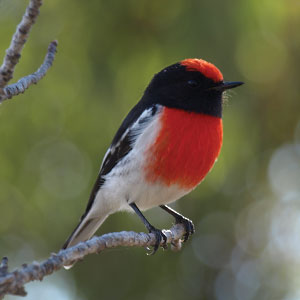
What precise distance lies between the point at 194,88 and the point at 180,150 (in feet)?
1.74

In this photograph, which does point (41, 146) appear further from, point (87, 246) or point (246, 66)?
point (87, 246)

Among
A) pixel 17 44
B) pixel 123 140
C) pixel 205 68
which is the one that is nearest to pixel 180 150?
pixel 123 140

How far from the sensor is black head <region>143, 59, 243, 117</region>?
388 cm

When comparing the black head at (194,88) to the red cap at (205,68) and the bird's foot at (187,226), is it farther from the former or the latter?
the bird's foot at (187,226)

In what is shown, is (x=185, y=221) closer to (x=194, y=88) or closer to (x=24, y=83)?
(x=194, y=88)

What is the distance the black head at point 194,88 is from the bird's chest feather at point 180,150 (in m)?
0.11

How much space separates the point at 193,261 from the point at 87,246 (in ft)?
8.75

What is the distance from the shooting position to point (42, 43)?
4336mm

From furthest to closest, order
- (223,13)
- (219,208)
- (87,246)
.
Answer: (219,208), (223,13), (87,246)

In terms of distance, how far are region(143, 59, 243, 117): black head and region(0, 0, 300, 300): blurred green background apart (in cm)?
40

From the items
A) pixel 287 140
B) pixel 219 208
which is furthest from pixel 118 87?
pixel 287 140

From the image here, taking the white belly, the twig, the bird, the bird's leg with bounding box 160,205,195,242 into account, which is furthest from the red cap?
the twig

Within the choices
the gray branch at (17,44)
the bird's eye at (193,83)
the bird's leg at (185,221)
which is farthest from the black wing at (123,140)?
the gray branch at (17,44)

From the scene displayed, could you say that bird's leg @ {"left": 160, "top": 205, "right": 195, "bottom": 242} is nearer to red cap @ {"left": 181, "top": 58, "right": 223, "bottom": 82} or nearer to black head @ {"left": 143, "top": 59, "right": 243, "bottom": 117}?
black head @ {"left": 143, "top": 59, "right": 243, "bottom": 117}
